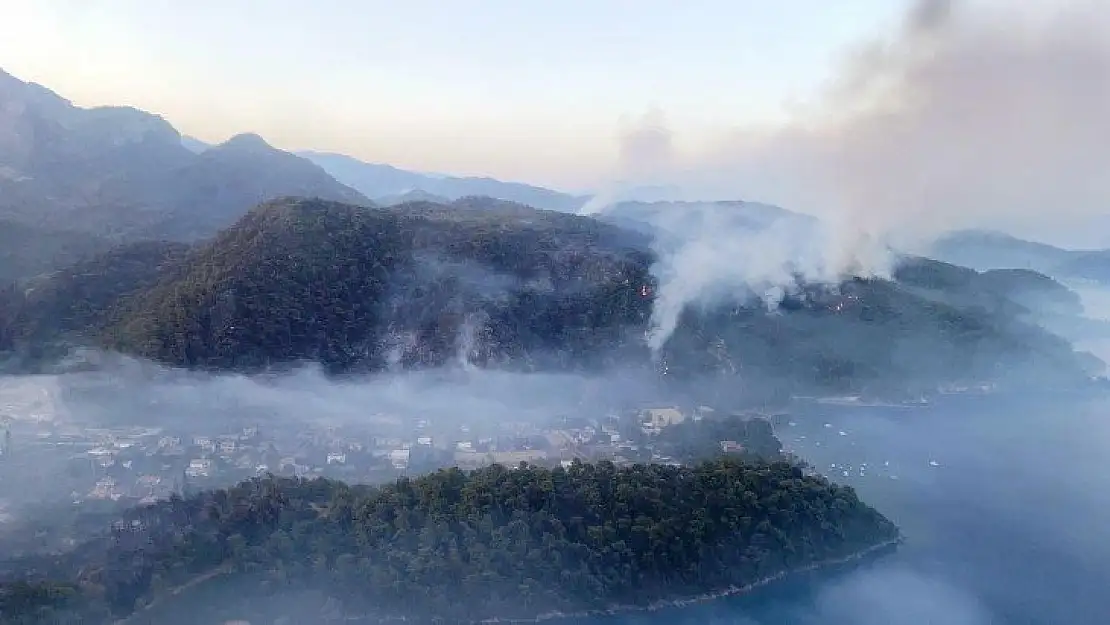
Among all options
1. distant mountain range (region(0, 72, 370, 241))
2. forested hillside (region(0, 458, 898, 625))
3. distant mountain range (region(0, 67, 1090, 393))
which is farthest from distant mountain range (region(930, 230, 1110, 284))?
forested hillside (region(0, 458, 898, 625))

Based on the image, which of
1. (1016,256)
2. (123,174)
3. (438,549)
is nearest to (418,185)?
(123,174)

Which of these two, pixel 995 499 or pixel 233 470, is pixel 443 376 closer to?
pixel 233 470

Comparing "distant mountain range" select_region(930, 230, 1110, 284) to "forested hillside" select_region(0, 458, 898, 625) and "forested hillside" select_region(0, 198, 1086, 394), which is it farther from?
"forested hillside" select_region(0, 458, 898, 625)

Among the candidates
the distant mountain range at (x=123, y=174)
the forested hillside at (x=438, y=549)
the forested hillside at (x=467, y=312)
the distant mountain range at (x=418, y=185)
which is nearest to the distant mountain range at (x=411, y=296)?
the forested hillside at (x=467, y=312)

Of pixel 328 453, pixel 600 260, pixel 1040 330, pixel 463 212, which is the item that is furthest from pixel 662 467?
pixel 1040 330

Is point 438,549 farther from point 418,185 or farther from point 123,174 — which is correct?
point 418,185

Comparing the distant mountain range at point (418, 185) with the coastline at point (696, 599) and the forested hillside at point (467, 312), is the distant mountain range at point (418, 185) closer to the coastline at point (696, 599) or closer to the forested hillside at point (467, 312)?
the forested hillside at point (467, 312)

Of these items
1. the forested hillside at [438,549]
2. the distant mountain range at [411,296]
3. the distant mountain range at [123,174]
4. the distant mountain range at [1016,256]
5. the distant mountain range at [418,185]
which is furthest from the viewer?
the distant mountain range at [418,185]
